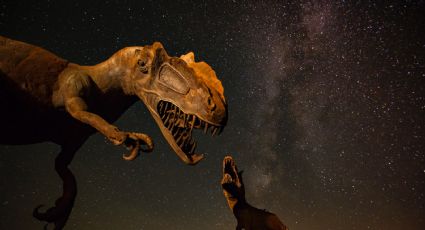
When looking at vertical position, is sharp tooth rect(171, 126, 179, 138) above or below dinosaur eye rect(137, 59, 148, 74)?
below

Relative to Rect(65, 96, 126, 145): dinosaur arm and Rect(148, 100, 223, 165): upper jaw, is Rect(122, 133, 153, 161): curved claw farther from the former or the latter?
Rect(148, 100, 223, 165): upper jaw

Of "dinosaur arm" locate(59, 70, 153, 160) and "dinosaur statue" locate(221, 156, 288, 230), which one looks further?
"dinosaur statue" locate(221, 156, 288, 230)

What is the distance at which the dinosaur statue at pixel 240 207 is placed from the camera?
4.07 m

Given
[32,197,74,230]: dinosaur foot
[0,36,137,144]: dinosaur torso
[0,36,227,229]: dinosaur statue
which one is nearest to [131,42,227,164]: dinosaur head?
[0,36,227,229]: dinosaur statue

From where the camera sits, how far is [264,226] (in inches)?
159

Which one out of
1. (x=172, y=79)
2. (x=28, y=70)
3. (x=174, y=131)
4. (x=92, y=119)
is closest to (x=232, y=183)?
(x=174, y=131)

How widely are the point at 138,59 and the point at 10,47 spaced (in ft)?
4.52

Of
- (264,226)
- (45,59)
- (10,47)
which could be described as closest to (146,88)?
(45,59)

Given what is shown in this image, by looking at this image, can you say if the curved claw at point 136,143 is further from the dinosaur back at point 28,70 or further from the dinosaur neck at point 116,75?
the dinosaur back at point 28,70

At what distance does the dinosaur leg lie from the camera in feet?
12.1

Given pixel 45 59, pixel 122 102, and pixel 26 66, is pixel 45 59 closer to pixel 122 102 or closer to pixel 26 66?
pixel 26 66

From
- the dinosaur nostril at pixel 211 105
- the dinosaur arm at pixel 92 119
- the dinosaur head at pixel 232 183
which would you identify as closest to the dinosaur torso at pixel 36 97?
the dinosaur arm at pixel 92 119

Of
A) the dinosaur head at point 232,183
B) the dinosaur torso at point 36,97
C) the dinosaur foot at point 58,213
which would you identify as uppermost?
the dinosaur head at point 232,183

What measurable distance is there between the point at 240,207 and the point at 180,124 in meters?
1.69
